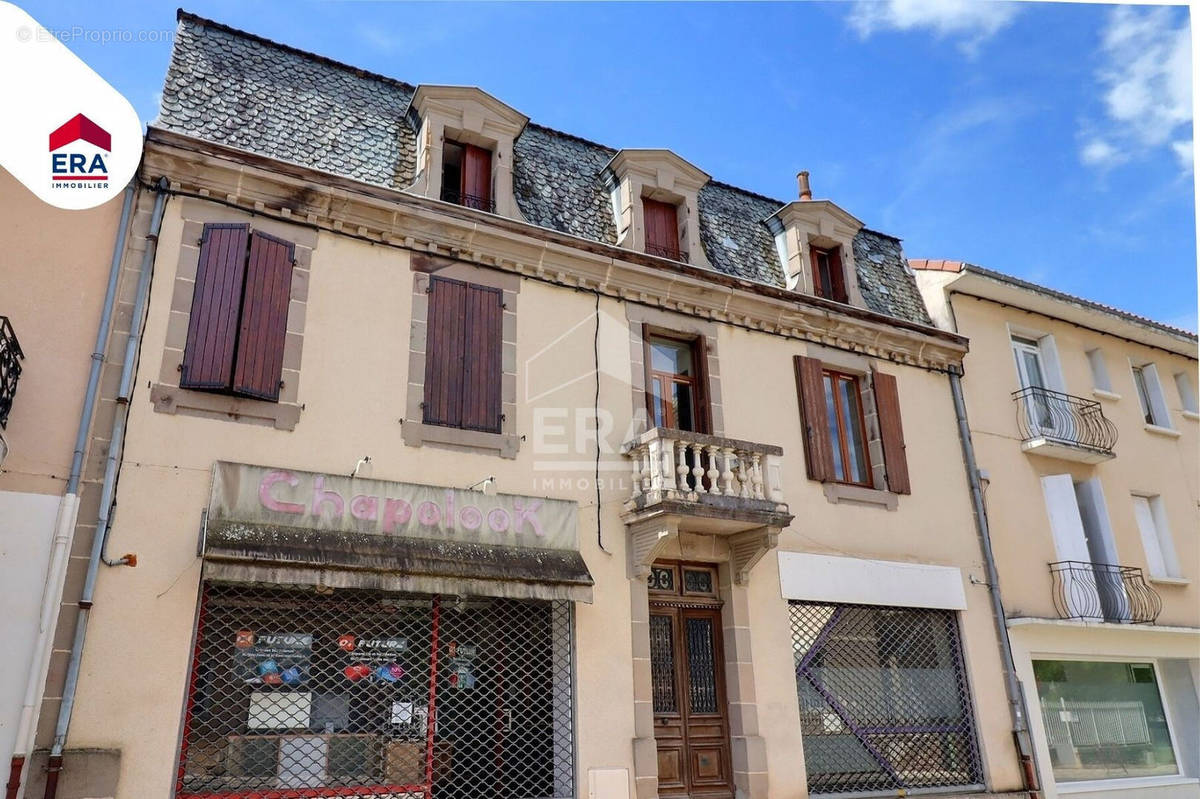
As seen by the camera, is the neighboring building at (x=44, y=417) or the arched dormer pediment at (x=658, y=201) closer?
the neighboring building at (x=44, y=417)

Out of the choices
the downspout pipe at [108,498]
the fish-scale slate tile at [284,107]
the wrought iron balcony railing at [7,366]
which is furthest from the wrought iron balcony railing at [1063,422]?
the wrought iron balcony railing at [7,366]

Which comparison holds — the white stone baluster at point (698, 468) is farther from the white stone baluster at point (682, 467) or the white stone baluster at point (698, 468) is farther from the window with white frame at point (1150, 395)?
the window with white frame at point (1150, 395)

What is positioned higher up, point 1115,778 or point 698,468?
point 698,468

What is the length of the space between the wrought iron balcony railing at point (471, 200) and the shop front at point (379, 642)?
12.4ft

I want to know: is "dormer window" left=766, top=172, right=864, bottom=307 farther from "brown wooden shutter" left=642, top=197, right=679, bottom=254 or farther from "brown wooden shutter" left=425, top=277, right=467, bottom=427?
"brown wooden shutter" left=425, top=277, right=467, bottom=427

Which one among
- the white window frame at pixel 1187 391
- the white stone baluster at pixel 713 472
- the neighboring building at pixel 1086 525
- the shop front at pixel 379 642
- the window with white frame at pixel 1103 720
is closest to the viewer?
the shop front at pixel 379 642

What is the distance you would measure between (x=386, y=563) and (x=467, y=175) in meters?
5.26

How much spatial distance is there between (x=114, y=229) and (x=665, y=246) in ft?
22.8

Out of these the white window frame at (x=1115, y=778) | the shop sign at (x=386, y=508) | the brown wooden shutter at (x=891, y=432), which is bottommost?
the white window frame at (x=1115, y=778)

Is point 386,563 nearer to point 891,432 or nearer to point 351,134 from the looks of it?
point 351,134

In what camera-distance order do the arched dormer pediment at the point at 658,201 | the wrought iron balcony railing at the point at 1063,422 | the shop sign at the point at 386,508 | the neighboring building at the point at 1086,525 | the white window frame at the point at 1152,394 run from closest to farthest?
the shop sign at the point at 386,508 < the arched dormer pediment at the point at 658,201 < the neighboring building at the point at 1086,525 < the wrought iron balcony railing at the point at 1063,422 < the white window frame at the point at 1152,394

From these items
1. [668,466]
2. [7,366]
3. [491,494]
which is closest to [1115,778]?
[668,466]

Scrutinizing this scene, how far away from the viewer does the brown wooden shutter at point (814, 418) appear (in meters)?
12.4

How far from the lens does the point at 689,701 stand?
10.8 m
